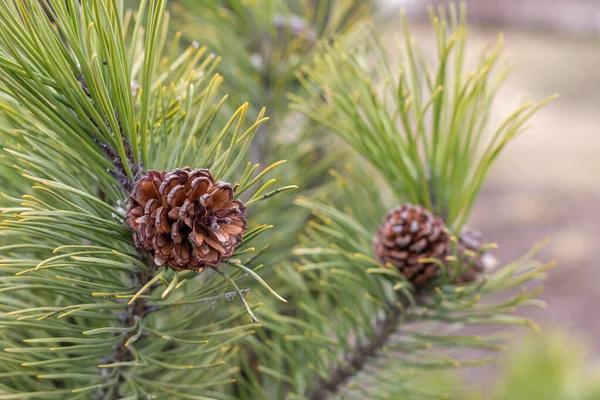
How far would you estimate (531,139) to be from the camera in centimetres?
338

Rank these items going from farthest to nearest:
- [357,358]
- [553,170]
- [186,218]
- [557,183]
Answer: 1. [553,170]
2. [557,183]
3. [357,358]
4. [186,218]

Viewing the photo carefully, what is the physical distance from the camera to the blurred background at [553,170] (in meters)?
2.10

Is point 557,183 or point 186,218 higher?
point 557,183

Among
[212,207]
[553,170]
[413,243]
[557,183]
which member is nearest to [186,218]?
[212,207]

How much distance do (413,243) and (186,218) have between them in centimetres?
16

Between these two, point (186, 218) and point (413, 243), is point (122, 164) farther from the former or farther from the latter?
point (413, 243)

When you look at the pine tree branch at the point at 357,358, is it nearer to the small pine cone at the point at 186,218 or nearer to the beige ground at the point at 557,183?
the small pine cone at the point at 186,218

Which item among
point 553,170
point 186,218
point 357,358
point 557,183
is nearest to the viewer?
point 186,218

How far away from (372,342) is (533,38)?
13.5 feet

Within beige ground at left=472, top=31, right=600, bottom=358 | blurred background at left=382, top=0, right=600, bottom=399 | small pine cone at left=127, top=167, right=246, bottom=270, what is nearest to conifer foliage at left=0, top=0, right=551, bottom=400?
small pine cone at left=127, top=167, right=246, bottom=270

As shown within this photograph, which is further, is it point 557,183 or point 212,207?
point 557,183

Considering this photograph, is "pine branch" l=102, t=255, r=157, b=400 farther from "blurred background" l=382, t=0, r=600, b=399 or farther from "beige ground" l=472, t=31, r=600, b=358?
"beige ground" l=472, t=31, r=600, b=358

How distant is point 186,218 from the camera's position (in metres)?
0.24

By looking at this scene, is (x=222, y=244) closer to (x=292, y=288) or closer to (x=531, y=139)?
(x=292, y=288)
